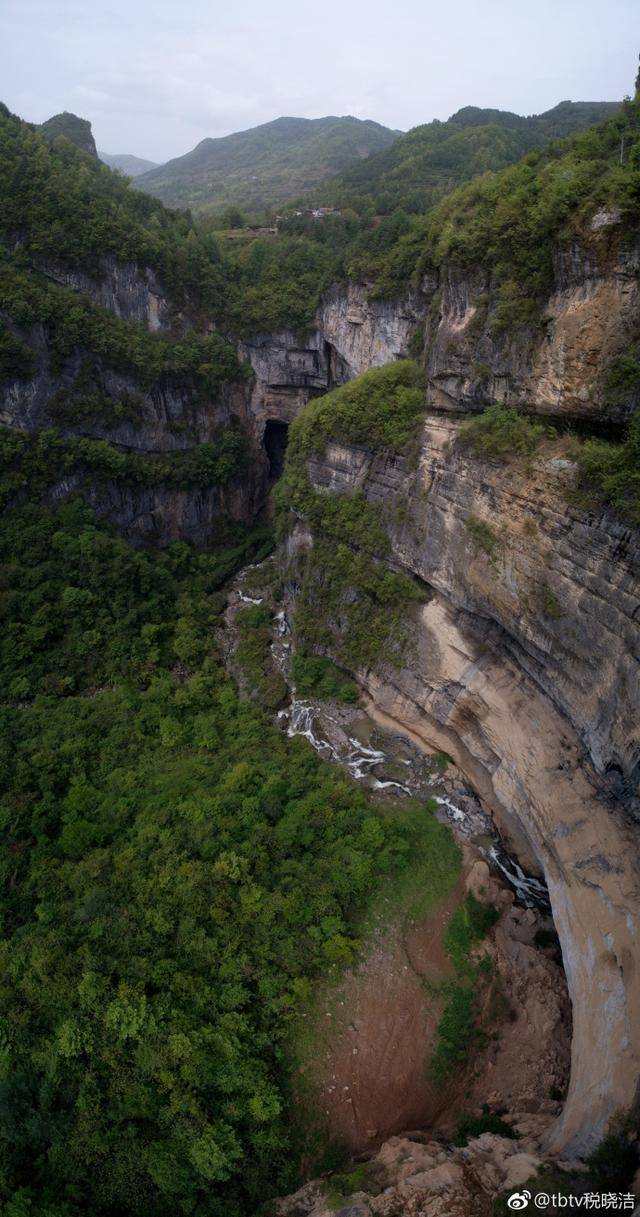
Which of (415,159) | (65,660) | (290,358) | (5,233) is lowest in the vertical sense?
(65,660)

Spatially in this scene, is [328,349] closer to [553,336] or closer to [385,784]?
[553,336]

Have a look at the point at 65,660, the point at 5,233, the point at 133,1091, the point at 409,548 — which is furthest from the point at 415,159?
the point at 133,1091

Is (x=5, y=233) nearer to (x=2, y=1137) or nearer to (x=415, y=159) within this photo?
(x=2, y=1137)

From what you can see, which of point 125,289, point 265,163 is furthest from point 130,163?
point 125,289

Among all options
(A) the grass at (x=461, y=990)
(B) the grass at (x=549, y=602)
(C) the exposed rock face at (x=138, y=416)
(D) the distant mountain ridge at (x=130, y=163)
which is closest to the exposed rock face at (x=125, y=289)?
(C) the exposed rock face at (x=138, y=416)

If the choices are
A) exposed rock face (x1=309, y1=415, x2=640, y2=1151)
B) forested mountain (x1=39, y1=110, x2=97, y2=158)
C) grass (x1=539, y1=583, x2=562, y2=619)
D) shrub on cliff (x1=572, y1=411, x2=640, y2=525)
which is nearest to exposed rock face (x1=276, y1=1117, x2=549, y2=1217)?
exposed rock face (x1=309, y1=415, x2=640, y2=1151)

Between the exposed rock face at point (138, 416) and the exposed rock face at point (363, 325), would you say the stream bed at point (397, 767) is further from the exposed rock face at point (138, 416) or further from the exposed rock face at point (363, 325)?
the exposed rock face at point (363, 325)
